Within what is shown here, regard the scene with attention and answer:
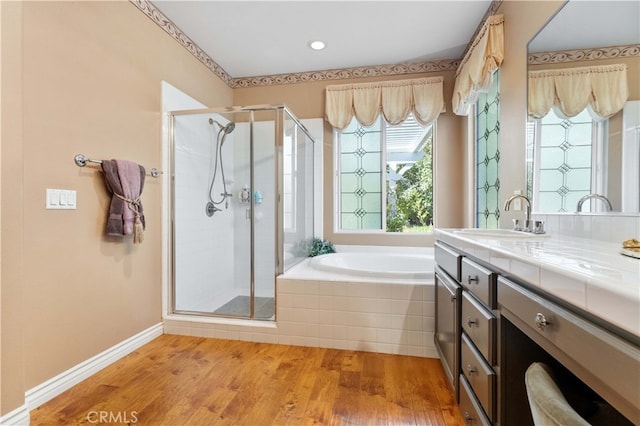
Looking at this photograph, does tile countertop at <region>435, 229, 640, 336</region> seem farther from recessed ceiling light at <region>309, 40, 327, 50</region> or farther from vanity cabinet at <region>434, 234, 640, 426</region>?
recessed ceiling light at <region>309, 40, 327, 50</region>

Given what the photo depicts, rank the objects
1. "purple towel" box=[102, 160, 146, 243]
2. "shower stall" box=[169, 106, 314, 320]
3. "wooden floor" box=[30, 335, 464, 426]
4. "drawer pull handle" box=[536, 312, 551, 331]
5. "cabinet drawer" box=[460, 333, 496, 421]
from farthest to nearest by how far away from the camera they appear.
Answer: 1. "shower stall" box=[169, 106, 314, 320]
2. "purple towel" box=[102, 160, 146, 243]
3. "wooden floor" box=[30, 335, 464, 426]
4. "cabinet drawer" box=[460, 333, 496, 421]
5. "drawer pull handle" box=[536, 312, 551, 331]

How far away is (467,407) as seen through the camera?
125cm

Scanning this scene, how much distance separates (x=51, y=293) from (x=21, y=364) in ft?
1.18

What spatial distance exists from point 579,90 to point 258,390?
2210 millimetres

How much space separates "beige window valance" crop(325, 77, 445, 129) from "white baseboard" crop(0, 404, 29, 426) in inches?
124

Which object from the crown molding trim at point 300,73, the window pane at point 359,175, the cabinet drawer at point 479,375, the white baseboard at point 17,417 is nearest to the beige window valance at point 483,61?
the crown molding trim at point 300,73

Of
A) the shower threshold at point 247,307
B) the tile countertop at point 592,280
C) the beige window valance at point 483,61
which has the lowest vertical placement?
the shower threshold at point 247,307

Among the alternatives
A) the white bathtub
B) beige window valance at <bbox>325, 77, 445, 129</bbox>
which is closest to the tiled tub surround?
the white bathtub

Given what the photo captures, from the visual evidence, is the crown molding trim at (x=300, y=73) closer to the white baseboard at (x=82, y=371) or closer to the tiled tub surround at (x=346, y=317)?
the tiled tub surround at (x=346, y=317)

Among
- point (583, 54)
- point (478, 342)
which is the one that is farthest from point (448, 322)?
point (583, 54)

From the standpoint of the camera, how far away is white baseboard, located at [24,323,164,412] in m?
1.51

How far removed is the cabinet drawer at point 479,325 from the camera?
3.27 feet

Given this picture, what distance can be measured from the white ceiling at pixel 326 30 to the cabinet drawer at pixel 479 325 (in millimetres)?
2269

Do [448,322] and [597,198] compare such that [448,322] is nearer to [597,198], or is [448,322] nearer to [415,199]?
[597,198]
